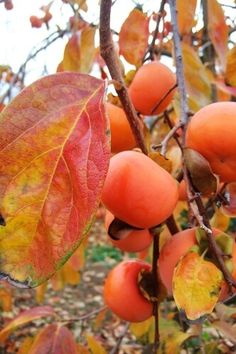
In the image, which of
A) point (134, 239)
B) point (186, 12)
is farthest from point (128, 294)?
point (186, 12)

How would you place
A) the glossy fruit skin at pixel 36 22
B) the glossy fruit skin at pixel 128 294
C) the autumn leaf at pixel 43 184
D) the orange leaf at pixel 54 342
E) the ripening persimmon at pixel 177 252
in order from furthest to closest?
the glossy fruit skin at pixel 36 22, the orange leaf at pixel 54 342, the glossy fruit skin at pixel 128 294, the ripening persimmon at pixel 177 252, the autumn leaf at pixel 43 184

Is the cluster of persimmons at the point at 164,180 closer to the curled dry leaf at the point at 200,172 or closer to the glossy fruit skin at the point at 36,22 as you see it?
the curled dry leaf at the point at 200,172

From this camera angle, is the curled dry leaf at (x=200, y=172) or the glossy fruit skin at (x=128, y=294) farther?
the glossy fruit skin at (x=128, y=294)

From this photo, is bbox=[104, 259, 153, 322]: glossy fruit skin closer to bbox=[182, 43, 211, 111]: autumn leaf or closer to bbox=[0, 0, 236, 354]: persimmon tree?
bbox=[0, 0, 236, 354]: persimmon tree

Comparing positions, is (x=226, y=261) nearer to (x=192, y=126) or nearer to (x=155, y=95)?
(x=192, y=126)

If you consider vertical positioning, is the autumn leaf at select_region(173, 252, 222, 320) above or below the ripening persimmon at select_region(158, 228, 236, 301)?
above

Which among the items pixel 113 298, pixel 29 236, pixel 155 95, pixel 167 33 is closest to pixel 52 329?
pixel 113 298

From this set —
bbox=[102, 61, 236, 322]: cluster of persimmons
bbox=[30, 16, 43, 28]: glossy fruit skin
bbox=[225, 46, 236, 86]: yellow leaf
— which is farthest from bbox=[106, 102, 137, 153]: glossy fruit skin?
bbox=[30, 16, 43, 28]: glossy fruit skin

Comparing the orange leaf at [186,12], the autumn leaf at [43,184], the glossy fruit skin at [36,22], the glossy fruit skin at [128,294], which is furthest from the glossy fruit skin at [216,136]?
the glossy fruit skin at [36,22]
